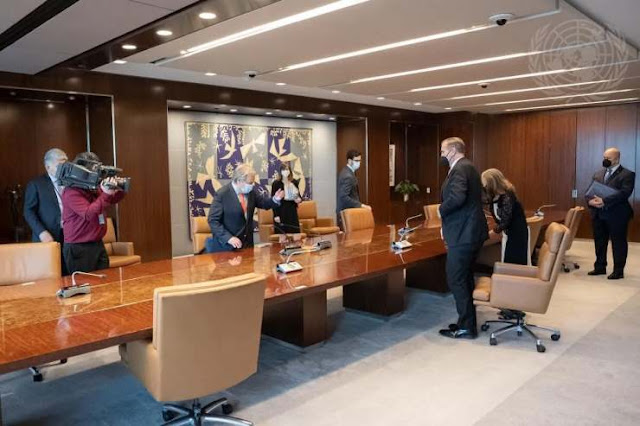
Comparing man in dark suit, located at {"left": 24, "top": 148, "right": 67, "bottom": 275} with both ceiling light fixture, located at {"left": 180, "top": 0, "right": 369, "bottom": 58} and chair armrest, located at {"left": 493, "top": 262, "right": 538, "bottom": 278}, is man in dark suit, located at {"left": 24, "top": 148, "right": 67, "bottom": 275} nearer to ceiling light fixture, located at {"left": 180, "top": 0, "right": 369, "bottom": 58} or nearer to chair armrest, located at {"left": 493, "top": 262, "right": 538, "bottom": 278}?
ceiling light fixture, located at {"left": 180, "top": 0, "right": 369, "bottom": 58}

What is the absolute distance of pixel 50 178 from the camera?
4402 mm

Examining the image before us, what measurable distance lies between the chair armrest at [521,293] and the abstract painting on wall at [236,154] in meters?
5.18

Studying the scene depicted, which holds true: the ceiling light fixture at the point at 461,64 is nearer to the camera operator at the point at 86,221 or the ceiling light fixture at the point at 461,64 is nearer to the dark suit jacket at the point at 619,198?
the dark suit jacket at the point at 619,198

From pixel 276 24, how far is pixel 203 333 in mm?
2598

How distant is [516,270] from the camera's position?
13.2ft

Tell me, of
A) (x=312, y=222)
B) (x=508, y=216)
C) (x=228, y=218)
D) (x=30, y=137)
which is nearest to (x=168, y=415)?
(x=228, y=218)

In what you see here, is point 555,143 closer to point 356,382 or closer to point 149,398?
point 356,382

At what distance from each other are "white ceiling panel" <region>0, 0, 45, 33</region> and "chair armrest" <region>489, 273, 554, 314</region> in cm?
379

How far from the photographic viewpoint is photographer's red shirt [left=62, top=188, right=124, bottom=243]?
11.7 feet

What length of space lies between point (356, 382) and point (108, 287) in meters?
1.70

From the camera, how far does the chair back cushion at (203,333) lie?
7.29ft

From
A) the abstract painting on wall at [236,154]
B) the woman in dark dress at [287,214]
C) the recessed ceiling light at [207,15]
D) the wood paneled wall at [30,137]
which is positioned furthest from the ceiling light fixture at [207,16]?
the abstract painting on wall at [236,154]

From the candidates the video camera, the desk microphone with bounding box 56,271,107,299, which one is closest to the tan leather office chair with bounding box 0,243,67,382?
the video camera

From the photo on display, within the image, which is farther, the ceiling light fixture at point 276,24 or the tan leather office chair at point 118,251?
the tan leather office chair at point 118,251
